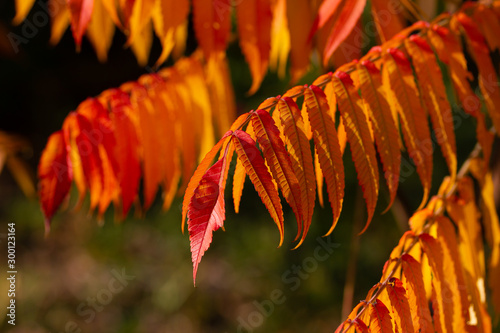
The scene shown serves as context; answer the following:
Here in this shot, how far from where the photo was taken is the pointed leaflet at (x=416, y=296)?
0.68 m

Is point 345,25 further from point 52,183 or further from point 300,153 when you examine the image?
point 52,183

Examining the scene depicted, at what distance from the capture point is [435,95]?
2.44ft

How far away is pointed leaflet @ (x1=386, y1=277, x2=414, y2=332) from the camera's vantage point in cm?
67

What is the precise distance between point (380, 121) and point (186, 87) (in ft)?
2.04

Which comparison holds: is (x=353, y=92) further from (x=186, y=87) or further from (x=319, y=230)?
(x=319, y=230)

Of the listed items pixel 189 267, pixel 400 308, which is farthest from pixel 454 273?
pixel 189 267

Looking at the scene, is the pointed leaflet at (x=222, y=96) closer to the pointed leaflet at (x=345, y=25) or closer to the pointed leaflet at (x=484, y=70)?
the pointed leaflet at (x=345, y=25)

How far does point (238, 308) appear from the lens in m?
3.01

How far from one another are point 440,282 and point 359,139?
10.0 inches

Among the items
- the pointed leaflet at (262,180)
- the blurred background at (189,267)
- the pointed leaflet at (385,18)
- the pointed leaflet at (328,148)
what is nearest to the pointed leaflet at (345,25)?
the pointed leaflet at (385,18)

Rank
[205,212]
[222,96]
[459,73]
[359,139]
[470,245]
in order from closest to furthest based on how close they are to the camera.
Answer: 1. [205,212]
2. [359,139]
3. [459,73]
4. [470,245]
5. [222,96]

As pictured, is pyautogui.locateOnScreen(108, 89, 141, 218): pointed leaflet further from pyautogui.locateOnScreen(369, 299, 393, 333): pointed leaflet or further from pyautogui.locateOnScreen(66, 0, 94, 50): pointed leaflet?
pyautogui.locateOnScreen(369, 299, 393, 333): pointed leaflet

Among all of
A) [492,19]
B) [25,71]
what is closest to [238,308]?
[492,19]

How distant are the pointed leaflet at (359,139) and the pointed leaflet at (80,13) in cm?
46
